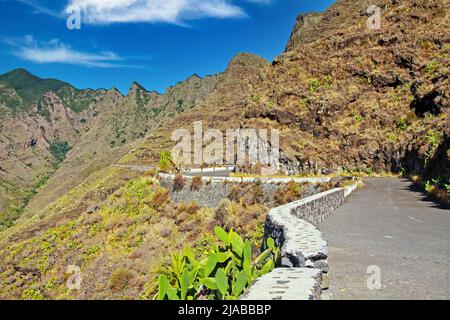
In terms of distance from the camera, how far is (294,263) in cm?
554

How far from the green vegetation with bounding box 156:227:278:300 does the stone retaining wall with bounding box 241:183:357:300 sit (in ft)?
1.49

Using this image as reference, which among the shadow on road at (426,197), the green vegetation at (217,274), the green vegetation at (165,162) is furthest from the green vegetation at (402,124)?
the green vegetation at (217,274)

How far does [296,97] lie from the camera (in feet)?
120

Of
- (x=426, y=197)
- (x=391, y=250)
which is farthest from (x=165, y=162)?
(x=391, y=250)

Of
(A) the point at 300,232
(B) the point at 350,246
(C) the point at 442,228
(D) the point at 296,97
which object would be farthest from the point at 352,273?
(D) the point at 296,97

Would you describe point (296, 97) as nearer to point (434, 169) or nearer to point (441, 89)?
point (441, 89)

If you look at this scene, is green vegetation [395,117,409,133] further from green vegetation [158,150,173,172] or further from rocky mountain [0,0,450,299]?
green vegetation [158,150,173,172]

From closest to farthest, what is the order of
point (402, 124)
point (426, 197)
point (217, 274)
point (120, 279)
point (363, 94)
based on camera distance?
point (217, 274) < point (426, 197) < point (120, 279) < point (402, 124) < point (363, 94)

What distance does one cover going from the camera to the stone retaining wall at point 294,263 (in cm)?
395

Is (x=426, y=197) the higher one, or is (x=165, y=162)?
(x=165, y=162)

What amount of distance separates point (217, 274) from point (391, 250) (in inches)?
194

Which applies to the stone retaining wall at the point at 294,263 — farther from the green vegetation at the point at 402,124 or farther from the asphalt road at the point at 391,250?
the green vegetation at the point at 402,124

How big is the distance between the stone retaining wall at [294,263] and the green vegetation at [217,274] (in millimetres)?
453

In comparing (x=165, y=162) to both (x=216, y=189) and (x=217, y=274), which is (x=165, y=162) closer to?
(x=216, y=189)
